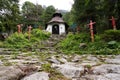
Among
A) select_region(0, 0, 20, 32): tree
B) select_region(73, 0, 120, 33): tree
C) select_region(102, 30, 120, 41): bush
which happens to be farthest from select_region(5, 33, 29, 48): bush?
select_region(102, 30, 120, 41): bush

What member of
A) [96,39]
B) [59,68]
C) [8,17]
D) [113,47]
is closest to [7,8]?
[8,17]

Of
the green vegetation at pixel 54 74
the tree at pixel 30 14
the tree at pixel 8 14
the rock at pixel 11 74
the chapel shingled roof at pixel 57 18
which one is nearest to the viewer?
the rock at pixel 11 74

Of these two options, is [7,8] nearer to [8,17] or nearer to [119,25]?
[8,17]

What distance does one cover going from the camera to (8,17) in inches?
770

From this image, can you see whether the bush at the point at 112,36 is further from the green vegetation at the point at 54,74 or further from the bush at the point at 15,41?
the green vegetation at the point at 54,74

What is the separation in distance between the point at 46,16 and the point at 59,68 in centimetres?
3429

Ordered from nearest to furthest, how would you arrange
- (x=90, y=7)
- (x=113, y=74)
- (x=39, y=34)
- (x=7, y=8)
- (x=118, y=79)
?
(x=118, y=79), (x=113, y=74), (x=90, y=7), (x=7, y=8), (x=39, y=34)

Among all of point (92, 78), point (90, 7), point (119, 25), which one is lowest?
point (92, 78)

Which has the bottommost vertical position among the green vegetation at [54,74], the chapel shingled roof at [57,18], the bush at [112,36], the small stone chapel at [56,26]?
the green vegetation at [54,74]

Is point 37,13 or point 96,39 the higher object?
point 37,13

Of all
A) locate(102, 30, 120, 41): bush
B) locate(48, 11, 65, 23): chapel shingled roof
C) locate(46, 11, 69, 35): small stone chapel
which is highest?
locate(48, 11, 65, 23): chapel shingled roof

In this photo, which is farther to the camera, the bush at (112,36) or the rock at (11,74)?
the bush at (112,36)

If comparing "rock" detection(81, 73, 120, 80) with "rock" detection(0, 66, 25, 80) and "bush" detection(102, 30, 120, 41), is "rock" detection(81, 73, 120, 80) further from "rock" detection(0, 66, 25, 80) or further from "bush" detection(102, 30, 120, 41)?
"bush" detection(102, 30, 120, 41)

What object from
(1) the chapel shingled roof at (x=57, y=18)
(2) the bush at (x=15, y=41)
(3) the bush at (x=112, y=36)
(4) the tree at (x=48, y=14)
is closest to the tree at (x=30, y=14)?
(4) the tree at (x=48, y=14)
